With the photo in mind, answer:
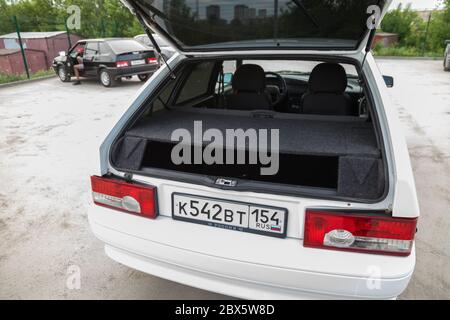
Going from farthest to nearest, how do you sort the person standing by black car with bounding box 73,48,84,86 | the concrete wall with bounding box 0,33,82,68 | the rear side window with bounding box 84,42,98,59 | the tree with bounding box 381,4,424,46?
the tree with bounding box 381,4,424,46, the concrete wall with bounding box 0,33,82,68, the person standing by black car with bounding box 73,48,84,86, the rear side window with bounding box 84,42,98,59

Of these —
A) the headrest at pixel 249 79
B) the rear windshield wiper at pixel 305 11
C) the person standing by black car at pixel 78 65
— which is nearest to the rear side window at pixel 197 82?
the headrest at pixel 249 79

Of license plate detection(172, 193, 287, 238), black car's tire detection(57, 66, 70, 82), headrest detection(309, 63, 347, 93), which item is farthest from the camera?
black car's tire detection(57, 66, 70, 82)

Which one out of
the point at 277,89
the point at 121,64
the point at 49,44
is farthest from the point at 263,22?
the point at 49,44

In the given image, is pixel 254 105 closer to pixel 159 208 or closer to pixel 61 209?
pixel 159 208

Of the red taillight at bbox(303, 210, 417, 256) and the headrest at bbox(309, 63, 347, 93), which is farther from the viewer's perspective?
the headrest at bbox(309, 63, 347, 93)

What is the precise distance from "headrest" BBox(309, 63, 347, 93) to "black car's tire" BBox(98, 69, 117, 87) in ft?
26.8

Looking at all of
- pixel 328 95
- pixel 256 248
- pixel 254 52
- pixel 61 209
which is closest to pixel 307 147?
pixel 256 248

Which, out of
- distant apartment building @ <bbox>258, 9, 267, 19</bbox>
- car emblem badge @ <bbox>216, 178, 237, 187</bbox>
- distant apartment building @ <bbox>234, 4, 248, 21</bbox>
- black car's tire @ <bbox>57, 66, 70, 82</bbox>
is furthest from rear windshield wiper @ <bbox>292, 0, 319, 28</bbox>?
black car's tire @ <bbox>57, 66, 70, 82</bbox>

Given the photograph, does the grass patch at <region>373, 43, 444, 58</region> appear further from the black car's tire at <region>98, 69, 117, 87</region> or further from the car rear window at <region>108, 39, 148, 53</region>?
the black car's tire at <region>98, 69, 117, 87</region>

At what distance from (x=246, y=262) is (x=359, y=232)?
19.7 inches

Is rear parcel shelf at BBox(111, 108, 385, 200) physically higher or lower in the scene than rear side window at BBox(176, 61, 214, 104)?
lower

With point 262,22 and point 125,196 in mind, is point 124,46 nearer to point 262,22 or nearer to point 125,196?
point 262,22

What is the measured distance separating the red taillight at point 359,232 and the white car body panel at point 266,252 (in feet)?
0.10

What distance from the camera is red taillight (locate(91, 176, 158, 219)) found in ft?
5.47
